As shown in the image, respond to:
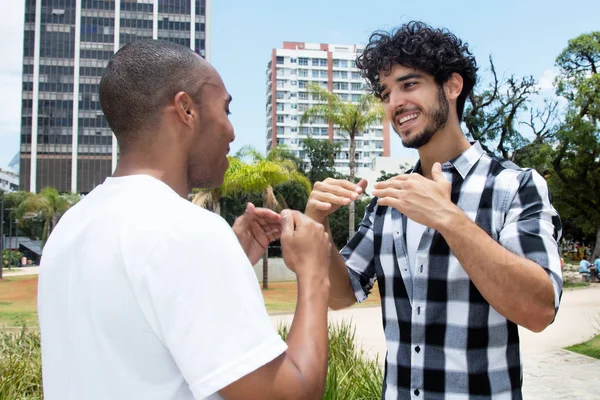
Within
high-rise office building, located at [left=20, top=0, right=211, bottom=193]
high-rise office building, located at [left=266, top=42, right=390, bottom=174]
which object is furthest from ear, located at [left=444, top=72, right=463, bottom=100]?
high-rise office building, located at [left=266, top=42, right=390, bottom=174]

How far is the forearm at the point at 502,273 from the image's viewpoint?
1604 millimetres

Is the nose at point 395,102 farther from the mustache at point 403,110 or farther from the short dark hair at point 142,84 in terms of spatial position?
the short dark hair at point 142,84

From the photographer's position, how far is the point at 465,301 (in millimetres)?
1871

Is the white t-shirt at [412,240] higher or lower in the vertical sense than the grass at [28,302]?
higher

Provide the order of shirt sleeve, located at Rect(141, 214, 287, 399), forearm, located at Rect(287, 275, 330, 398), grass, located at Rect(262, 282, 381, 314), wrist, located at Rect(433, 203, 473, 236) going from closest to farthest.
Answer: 1. shirt sleeve, located at Rect(141, 214, 287, 399)
2. forearm, located at Rect(287, 275, 330, 398)
3. wrist, located at Rect(433, 203, 473, 236)
4. grass, located at Rect(262, 282, 381, 314)

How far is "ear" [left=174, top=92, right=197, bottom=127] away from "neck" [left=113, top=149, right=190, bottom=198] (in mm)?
99

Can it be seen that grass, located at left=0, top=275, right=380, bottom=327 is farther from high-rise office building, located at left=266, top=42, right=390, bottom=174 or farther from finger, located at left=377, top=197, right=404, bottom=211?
high-rise office building, located at left=266, top=42, right=390, bottom=174

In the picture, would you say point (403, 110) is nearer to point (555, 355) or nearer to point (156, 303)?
point (156, 303)

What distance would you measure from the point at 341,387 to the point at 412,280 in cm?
313

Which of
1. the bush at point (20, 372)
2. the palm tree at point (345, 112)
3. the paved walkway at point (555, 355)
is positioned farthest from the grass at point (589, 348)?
the palm tree at point (345, 112)

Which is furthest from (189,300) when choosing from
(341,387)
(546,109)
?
(546,109)

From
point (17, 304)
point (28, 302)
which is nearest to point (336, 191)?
point (17, 304)

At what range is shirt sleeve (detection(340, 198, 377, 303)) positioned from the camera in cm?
230

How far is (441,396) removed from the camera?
184 cm
